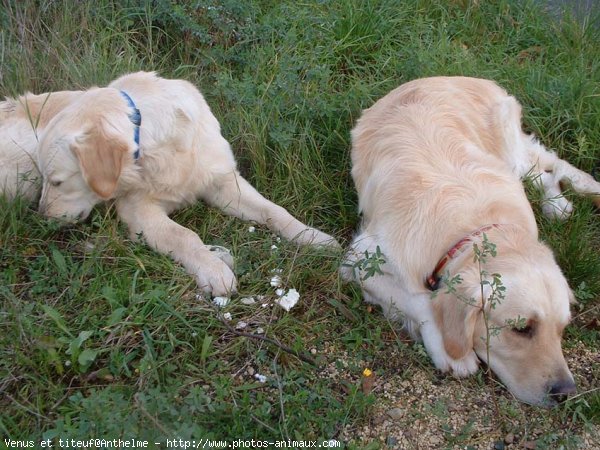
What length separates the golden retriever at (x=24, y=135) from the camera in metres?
3.41

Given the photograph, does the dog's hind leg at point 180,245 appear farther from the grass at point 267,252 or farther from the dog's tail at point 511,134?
the dog's tail at point 511,134

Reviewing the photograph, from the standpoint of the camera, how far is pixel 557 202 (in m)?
3.46

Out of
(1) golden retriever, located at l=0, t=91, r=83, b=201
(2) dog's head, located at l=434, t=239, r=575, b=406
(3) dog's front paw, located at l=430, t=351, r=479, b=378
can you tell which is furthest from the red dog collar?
(1) golden retriever, located at l=0, t=91, r=83, b=201

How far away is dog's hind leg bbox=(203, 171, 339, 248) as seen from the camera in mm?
3264

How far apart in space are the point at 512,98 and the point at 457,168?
1.05 m

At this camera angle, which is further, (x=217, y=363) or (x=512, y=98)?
(x=512, y=98)

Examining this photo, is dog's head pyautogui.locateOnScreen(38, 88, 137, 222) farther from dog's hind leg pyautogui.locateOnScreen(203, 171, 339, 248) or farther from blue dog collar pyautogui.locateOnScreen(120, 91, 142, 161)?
dog's hind leg pyautogui.locateOnScreen(203, 171, 339, 248)

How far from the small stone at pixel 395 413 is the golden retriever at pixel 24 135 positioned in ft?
7.03

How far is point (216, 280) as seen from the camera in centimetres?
293

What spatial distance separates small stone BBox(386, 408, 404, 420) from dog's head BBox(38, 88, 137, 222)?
5.24 ft

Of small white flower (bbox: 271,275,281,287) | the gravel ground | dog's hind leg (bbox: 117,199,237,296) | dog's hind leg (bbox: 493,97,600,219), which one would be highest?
dog's hind leg (bbox: 493,97,600,219)

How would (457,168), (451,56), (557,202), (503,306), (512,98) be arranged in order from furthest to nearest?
(451,56) → (512,98) → (557,202) → (457,168) → (503,306)

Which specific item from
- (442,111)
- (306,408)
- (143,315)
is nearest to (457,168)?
(442,111)

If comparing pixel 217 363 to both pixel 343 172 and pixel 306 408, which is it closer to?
pixel 306 408
